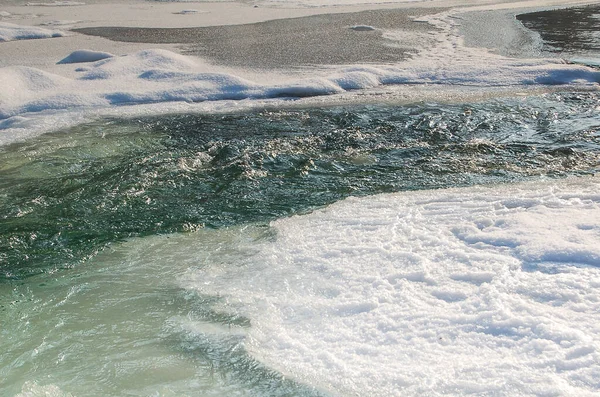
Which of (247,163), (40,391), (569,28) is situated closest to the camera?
(40,391)

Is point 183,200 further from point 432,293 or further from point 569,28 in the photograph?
point 569,28

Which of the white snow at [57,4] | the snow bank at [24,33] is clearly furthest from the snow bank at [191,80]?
the white snow at [57,4]

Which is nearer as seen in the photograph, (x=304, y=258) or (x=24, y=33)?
(x=304, y=258)

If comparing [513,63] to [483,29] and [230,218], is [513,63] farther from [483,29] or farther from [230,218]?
[230,218]


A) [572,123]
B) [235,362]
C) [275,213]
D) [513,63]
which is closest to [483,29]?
[513,63]

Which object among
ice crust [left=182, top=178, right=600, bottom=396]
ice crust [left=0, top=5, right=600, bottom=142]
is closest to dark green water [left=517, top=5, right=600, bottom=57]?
ice crust [left=0, top=5, right=600, bottom=142]

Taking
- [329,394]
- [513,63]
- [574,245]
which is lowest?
[329,394]

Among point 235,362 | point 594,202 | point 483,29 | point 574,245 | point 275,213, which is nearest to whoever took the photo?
point 235,362

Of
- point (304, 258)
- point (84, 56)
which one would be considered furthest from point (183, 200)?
point (84, 56)
